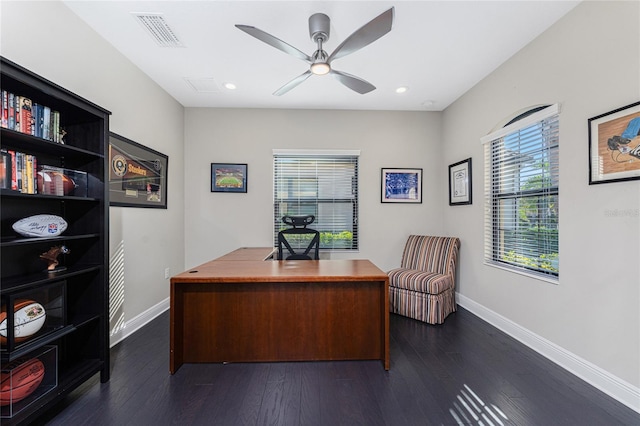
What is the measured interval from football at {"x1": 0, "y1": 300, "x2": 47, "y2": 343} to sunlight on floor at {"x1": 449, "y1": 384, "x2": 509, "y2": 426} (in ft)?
8.19

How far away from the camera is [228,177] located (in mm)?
3852

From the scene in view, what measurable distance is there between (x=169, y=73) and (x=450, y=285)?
13.2 feet

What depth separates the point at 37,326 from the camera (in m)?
1.51

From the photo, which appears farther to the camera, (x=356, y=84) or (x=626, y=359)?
(x=356, y=84)

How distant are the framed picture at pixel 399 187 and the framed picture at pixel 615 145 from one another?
6.99 ft

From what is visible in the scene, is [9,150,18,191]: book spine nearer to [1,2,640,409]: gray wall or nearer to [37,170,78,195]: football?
[37,170,78,195]: football

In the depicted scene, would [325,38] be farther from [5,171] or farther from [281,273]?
[5,171]

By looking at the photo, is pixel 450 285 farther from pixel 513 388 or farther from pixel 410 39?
pixel 410 39

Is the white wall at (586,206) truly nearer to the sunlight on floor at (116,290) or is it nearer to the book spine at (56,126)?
the book spine at (56,126)

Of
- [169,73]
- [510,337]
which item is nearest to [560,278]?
[510,337]

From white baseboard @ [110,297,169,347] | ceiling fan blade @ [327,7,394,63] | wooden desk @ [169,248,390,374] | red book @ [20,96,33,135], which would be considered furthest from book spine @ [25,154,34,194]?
ceiling fan blade @ [327,7,394,63]

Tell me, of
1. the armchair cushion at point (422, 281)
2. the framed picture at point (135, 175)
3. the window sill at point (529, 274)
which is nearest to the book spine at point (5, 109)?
the framed picture at point (135, 175)

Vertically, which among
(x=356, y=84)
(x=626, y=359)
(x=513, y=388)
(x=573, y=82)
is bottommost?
(x=513, y=388)

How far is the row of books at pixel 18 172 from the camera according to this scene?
1395mm
